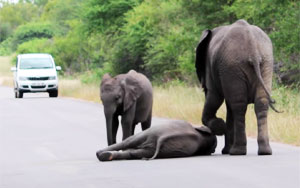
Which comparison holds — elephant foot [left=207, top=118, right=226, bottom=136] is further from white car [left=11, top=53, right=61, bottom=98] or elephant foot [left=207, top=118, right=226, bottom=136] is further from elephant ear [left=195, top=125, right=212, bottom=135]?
white car [left=11, top=53, right=61, bottom=98]

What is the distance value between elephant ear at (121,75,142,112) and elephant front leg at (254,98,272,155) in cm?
215

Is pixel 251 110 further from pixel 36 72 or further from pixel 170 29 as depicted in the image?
pixel 36 72

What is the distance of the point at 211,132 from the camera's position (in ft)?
44.8

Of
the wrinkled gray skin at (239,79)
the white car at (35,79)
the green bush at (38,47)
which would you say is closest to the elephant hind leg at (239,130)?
the wrinkled gray skin at (239,79)

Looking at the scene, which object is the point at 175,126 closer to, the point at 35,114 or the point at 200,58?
the point at 200,58

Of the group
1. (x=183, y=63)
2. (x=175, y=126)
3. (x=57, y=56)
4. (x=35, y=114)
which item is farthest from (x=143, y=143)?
(x=57, y=56)

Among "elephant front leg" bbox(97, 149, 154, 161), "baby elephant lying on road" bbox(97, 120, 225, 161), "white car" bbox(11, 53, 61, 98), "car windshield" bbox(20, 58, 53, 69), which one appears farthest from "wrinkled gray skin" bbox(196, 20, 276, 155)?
"car windshield" bbox(20, 58, 53, 69)

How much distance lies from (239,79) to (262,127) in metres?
0.84

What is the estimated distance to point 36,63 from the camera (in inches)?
1690

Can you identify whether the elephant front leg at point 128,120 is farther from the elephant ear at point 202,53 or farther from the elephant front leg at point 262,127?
the elephant front leg at point 262,127

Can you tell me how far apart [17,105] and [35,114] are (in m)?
6.46

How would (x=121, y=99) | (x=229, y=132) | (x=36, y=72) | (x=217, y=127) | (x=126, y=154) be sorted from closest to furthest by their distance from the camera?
(x=126, y=154)
(x=217, y=127)
(x=229, y=132)
(x=121, y=99)
(x=36, y=72)

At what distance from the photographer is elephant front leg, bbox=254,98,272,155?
13.3 m

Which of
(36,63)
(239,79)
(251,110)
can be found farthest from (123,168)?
(36,63)
